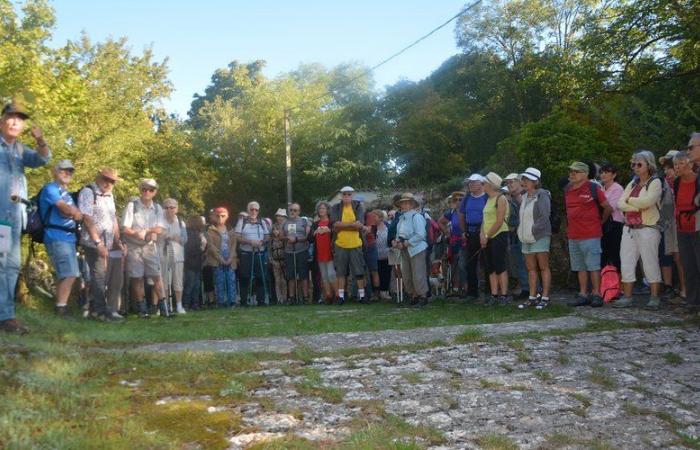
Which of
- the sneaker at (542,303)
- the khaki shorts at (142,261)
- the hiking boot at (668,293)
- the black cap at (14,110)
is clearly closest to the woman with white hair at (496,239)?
the sneaker at (542,303)

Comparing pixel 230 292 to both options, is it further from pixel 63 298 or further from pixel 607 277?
pixel 607 277

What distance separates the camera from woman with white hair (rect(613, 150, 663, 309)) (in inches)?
316

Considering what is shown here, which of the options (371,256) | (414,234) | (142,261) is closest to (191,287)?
(142,261)

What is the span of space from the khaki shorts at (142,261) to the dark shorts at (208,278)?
383cm

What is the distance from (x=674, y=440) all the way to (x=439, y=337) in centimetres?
256

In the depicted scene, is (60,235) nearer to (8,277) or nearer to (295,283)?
(8,277)

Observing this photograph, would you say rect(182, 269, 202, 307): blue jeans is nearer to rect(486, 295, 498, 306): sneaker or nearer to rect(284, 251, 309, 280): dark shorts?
rect(284, 251, 309, 280): dark shorts

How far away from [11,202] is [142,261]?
12.2 feet

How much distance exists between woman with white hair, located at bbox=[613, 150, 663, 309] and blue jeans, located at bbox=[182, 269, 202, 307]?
7636mm

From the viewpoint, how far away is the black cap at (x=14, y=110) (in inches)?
243

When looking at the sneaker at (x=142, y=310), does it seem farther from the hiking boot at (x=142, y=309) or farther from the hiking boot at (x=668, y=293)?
the hiking boot at (x=668, y=293)

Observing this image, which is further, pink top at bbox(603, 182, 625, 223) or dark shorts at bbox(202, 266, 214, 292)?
dark shorts at bbox(202, 266, 214, 292)

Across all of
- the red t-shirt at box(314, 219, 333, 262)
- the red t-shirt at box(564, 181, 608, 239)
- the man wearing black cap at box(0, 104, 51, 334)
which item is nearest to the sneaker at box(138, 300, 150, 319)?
the man wearing black cap at box(0, 104, 51, 334)

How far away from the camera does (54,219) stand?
7.55 metres
